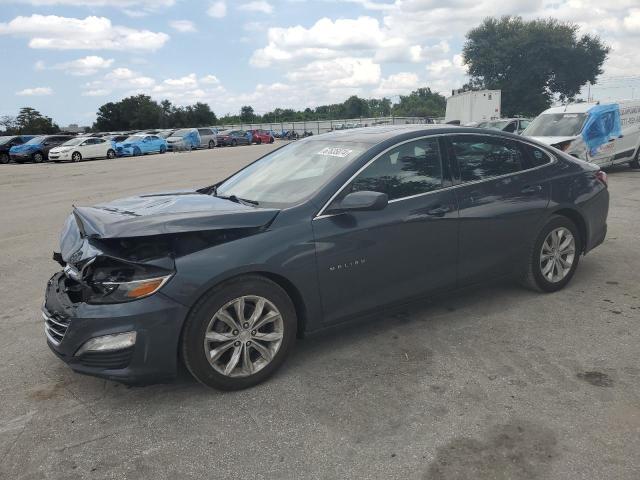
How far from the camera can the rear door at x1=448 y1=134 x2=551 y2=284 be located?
437 cm

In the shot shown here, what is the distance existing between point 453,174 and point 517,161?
2.62 ft

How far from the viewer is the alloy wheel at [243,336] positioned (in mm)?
3336

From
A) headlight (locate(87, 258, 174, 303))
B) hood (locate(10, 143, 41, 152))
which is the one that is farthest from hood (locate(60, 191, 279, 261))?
hood (locate(10, 143, 41, 152))

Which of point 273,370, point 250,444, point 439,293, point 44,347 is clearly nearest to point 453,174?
point 439,293

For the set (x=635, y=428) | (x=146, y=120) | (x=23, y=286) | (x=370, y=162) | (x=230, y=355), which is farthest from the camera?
(x=146, y=120)

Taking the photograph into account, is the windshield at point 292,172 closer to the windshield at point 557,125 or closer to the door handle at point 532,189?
the door handle at point 532,189

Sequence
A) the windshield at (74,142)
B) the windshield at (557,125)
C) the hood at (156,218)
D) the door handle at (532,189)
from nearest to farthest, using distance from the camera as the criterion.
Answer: the hood at (156,218) < the door handle at (532,189) < the windshield at (557,125) < the windshield at (74,142)

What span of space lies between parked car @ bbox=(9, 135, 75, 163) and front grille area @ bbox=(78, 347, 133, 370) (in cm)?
3298

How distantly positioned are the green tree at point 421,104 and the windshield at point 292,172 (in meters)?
91.5

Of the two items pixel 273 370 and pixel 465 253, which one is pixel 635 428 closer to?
pixel 465 253

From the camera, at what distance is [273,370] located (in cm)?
358

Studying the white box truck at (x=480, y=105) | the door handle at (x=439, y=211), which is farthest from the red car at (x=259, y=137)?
the door handle at (x=439, y=211)

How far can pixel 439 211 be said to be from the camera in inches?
164

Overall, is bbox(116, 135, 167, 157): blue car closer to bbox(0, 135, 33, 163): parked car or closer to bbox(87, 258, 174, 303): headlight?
bbox(0, 135, 33, 163): parked car
